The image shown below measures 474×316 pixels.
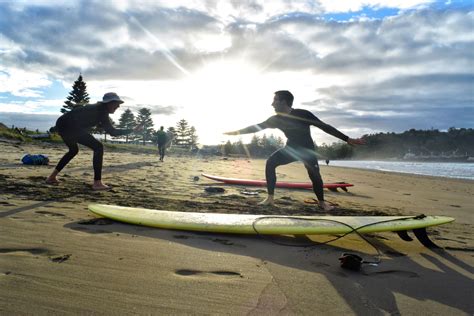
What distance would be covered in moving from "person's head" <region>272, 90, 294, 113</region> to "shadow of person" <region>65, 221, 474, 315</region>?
7.88ft

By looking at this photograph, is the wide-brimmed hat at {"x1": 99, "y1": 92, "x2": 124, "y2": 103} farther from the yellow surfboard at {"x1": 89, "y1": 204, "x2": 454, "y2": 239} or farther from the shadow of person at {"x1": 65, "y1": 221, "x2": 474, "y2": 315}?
the shadow of person at {"x1": 65, "y1": 221, "x2": 474, "y2": 315}

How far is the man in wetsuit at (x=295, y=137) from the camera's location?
503cm

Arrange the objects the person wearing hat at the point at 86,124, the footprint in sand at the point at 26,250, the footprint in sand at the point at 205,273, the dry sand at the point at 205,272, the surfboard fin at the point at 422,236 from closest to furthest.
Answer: the dry sand at the point at 205,272 → the footprint in sand at the point at 205,273 → the footprint in sand at the point at 26,250 → the surfboard fin at the point at 422,236 → the person wearing hat at the point at 86,124

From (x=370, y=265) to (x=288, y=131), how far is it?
297 centimetres

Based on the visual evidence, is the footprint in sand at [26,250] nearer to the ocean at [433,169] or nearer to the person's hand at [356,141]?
the person's hand at [356,141]

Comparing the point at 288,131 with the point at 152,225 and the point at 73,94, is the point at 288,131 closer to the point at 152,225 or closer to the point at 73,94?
the point at 152,225

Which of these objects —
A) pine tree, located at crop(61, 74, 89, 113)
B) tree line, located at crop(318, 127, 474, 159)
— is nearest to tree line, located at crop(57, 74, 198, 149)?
pine tree, located at crop(61, 74, 89, 113)

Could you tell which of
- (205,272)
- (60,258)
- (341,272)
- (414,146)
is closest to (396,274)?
(341,272)

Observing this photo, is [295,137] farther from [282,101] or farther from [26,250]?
[26,250]

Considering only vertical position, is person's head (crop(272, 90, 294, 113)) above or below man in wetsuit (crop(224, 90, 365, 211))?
above

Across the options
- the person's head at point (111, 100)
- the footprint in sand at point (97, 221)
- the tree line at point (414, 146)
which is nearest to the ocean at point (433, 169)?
the person's head at point (111, 100)

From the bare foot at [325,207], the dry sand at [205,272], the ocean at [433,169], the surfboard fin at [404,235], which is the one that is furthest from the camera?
the ocean at [433,169]

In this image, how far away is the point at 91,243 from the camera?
2.54 m

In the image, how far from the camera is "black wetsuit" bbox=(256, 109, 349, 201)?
5039mm
